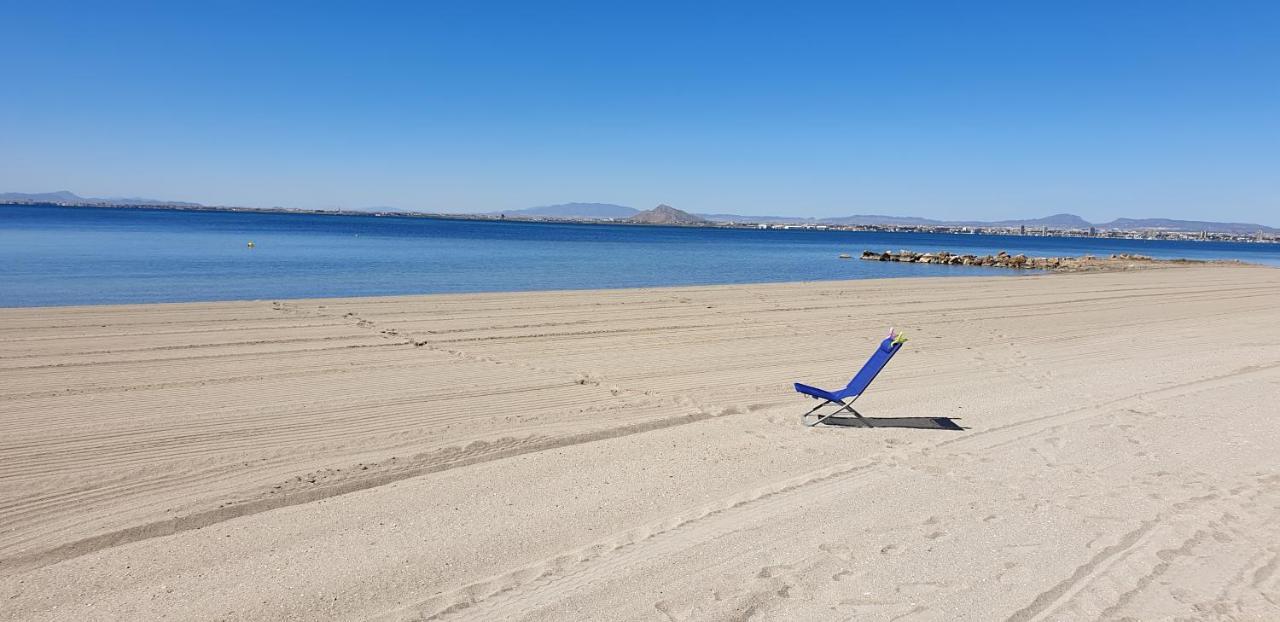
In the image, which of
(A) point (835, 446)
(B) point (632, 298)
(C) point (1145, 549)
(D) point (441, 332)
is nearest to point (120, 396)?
(D) point (441, 332)

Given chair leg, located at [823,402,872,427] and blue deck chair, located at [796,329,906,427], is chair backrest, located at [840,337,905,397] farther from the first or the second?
chair leg, located at [823,402,872,427]

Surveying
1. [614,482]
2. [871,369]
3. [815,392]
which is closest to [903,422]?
[871,369]

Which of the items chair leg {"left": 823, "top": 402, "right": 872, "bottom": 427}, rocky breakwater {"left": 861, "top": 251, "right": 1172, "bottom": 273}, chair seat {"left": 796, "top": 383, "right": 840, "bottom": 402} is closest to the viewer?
chair seat {"left": 796, "top": 383, "right": 840, "bottom": 402}

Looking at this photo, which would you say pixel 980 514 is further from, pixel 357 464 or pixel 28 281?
pixel 28 281

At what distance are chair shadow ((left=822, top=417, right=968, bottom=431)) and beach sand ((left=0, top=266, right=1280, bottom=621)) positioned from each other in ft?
0.28

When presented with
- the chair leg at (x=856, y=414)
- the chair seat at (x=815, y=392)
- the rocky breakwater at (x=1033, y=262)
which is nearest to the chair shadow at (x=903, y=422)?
the chair leg at (x=856, y=414)

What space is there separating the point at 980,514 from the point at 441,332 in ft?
29.0

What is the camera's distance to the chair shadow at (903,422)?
714 cm

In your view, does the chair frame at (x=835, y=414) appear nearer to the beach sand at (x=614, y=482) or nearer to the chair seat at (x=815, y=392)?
the chair seat at (x=815, y=392)

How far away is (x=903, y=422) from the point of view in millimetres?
7309

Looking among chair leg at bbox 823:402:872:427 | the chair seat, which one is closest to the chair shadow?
chair leg at bbox 823:402:872:427

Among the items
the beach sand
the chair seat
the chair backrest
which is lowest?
the beach sand

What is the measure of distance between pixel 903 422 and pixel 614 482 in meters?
3.24

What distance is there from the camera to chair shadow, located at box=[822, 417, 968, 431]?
7137 millimetres
